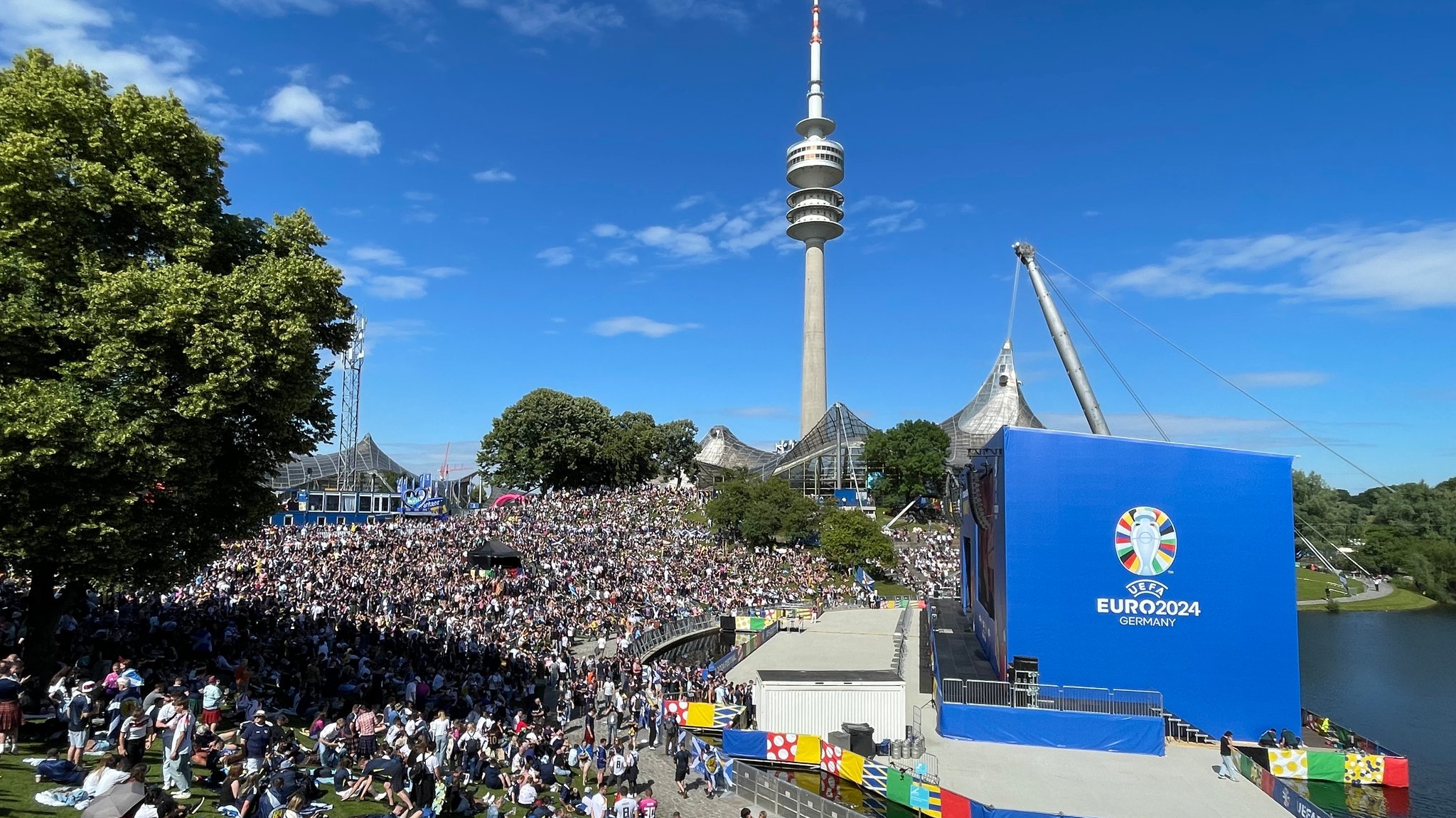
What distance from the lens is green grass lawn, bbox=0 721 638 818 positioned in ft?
25.6

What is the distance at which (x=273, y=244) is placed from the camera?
1376 centimetres

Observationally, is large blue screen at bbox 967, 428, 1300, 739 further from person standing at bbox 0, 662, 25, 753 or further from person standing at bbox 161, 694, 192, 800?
person standing at bbox 0, 662, 25, 753

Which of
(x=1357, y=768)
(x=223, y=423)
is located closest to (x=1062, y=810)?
(x=1357, y=768)

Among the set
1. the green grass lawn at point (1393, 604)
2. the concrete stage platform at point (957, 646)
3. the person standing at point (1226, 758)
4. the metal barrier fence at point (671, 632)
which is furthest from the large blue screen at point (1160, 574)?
the green grass lawn at point (1393, 604)

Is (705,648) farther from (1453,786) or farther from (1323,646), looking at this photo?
(1323,646)

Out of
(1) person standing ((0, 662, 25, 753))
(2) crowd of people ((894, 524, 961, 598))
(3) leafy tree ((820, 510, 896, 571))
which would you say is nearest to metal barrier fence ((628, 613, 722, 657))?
(3) leafy tree ((820, 510, 896, 571))

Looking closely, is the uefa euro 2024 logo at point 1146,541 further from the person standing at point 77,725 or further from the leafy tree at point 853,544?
the leafy tree at point 853,544

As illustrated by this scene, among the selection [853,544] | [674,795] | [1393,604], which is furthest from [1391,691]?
[674,795]

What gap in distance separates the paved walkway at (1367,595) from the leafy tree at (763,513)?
36.8 m

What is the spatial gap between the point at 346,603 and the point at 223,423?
445 inches

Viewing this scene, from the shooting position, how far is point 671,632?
28375 millimetres

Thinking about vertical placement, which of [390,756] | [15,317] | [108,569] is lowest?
[390,756]

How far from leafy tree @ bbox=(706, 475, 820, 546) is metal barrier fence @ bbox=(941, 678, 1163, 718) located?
25.1 metres

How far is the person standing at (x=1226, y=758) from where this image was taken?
16.5 m
